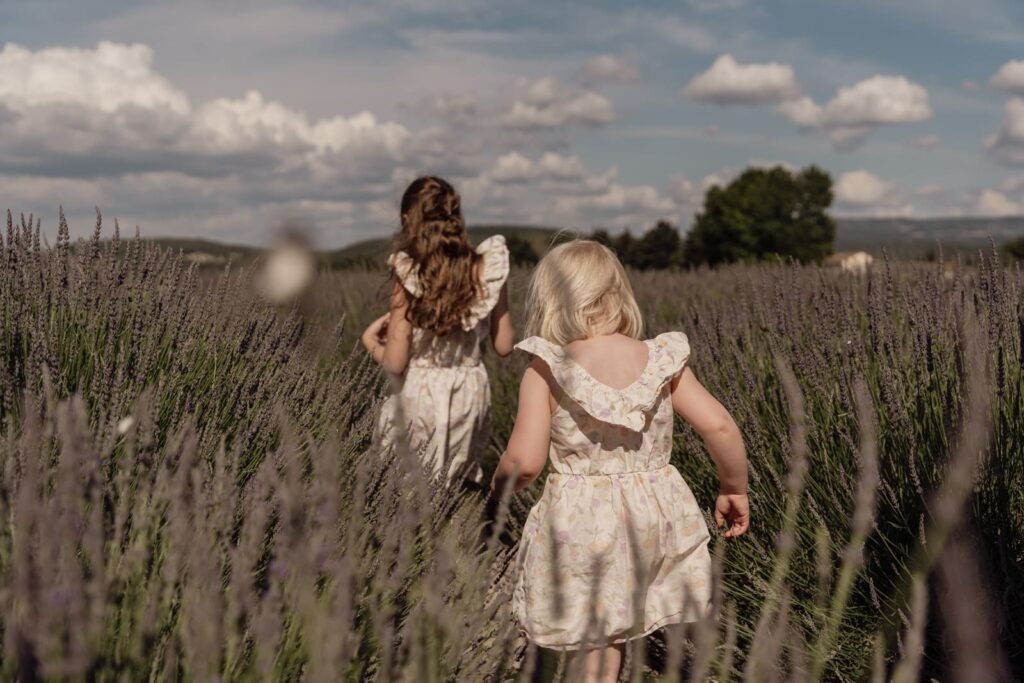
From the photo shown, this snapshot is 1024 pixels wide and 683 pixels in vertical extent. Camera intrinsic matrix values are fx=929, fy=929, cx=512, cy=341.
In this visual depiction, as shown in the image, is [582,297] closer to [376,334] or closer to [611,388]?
[611,388]

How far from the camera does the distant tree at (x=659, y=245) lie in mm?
41625

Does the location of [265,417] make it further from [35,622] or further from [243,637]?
[35,622]

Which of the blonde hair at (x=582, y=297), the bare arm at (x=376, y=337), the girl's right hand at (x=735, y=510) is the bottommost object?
the girl's right hand at (x=735, y=510)

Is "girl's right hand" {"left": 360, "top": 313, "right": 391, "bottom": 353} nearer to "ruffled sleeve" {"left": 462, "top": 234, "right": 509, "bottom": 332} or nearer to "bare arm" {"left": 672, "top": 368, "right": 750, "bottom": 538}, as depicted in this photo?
"ruffled sleeve" {"left": 462, "top": 234, "right": 509, "bottom": 332}

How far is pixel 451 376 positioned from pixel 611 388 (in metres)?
1.60

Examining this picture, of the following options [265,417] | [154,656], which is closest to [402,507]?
[154,656]

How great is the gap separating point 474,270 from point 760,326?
1404 mm

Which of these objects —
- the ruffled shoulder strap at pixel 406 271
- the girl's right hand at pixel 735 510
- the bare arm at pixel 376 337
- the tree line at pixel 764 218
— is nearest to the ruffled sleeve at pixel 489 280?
the ruffled shoulder strap at pixel 406 271

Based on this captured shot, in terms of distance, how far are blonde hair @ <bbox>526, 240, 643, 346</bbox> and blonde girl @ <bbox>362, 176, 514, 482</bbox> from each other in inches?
48.9

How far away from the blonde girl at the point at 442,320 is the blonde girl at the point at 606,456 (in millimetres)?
1261

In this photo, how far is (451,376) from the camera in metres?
3.98

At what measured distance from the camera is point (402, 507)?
5.25ft

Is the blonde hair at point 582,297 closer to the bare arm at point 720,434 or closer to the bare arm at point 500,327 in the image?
the bare arm at point 720,434

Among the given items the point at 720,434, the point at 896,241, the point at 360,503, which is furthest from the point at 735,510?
the point at 896,241
